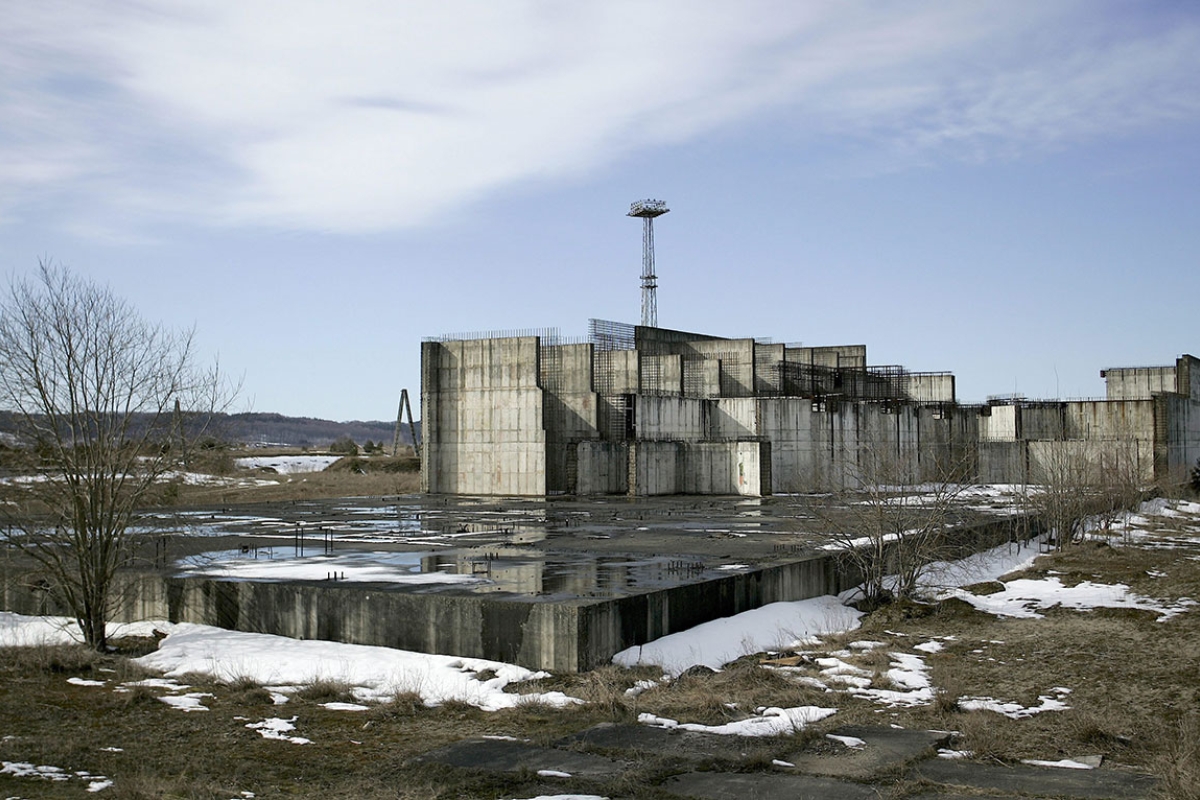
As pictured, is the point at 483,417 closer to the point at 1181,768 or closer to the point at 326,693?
the point at 326,693

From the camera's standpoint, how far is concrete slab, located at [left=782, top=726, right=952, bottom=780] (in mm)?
9688

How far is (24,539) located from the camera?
15492 mm

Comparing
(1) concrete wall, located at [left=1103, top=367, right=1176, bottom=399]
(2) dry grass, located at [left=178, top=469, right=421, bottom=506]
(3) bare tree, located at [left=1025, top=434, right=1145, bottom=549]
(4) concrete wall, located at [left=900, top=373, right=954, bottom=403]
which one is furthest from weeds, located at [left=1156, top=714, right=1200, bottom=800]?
(1) concrete wall, located at [left=1103, top=367, right=1176, bottom=399]

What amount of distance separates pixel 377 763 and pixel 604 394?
38611 mm

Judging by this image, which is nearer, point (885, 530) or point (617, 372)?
point (885, 530)

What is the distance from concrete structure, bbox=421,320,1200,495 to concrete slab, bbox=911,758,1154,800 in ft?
100

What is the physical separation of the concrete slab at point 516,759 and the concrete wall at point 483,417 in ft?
108

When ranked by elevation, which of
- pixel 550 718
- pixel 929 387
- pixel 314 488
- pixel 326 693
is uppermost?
pixel 929 387

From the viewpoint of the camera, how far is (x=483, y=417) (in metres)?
45.1

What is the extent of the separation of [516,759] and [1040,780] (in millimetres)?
4738

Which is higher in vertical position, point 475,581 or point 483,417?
point 483,417

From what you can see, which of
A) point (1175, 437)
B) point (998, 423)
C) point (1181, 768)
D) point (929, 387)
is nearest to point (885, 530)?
point (1181, 768)

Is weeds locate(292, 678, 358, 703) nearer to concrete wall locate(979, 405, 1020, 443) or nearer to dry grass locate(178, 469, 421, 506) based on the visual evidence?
dry grass locate(178, 469, 421, 506)

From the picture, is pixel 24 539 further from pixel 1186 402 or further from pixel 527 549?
pixel 1186 402
